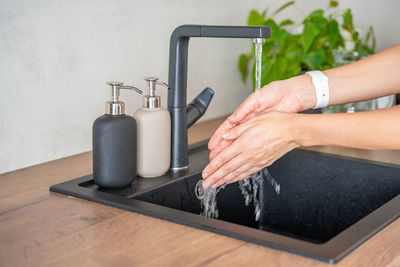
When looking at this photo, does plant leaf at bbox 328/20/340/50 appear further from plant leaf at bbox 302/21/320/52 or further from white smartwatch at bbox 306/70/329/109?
white smartwatch at bbox 306/70/329/109

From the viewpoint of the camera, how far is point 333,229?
1.23 metres

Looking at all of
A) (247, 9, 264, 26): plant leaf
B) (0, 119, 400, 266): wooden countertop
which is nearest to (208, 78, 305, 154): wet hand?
(0, 119, 400, 266): wooden countertop

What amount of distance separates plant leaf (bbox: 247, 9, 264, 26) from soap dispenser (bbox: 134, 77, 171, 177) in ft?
2.44

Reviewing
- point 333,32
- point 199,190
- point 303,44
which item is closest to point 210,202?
point 199,190

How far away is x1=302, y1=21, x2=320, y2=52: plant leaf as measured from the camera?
165 cm

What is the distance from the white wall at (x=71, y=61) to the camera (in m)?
1.14

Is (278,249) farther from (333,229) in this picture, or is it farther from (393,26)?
(393,26)

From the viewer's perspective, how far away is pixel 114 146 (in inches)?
39.5

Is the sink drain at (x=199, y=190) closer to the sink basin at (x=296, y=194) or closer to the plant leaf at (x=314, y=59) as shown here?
the sink basin at (x=296, y=194)

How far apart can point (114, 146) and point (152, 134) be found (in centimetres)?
11

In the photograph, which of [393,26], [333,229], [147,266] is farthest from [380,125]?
[393,26]

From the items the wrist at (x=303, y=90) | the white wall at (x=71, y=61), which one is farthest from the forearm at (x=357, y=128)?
the white wall at (x=71, y=61)

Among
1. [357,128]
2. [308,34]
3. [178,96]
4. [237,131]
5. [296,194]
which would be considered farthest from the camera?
[308,34]

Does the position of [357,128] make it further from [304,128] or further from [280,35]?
[280,35]
